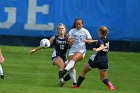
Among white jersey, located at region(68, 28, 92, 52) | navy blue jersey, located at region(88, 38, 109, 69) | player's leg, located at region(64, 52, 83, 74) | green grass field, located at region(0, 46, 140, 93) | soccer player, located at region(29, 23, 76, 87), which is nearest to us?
green grass field, located at region(0, 46, 140, 93)

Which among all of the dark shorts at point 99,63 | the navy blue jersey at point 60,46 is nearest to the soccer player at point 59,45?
the navy blue jersey at point 60,46

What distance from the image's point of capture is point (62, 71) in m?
15.4

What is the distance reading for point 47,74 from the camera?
61.8 ft

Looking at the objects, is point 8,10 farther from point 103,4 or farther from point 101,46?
point 101,46

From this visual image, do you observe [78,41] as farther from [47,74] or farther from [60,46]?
[47,74]

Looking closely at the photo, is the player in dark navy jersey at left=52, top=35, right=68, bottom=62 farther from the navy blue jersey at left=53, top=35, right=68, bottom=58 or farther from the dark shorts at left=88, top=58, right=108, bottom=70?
the dark shorts at left=88, top=58, right=108, bottom=70

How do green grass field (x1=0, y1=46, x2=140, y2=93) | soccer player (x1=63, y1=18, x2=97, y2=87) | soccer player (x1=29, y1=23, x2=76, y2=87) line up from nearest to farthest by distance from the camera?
1. green grass field (x1=0, y1=46, x2=140, y2=93)
2. soccer player (x1=29, y1=23, x2=76, y2=87)
3. soccer player (x1=63, y1=18, x2=97, y2=87)

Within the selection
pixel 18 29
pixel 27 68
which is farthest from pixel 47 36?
pixel 27 68

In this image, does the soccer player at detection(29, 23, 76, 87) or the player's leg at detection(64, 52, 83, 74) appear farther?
the soccer player at detection(29, 23, 76, 87)

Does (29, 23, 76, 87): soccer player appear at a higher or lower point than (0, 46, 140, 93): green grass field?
higher

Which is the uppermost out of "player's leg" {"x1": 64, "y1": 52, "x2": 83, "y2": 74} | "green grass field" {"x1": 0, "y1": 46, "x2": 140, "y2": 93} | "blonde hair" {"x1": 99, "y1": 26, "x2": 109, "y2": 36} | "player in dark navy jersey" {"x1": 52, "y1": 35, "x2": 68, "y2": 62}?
"blonde hair" {"x1": 99, "y1": 26, "x2": 109, "y2": 36}

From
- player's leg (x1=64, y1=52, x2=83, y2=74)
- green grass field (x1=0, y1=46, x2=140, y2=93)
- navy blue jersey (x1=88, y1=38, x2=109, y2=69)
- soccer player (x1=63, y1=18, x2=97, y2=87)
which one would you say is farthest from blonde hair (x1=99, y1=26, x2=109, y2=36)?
green grass field (x1=0, y1=46, x2=140, y2=93)

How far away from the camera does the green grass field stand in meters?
13.9

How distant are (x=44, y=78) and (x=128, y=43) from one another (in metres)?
12.2
